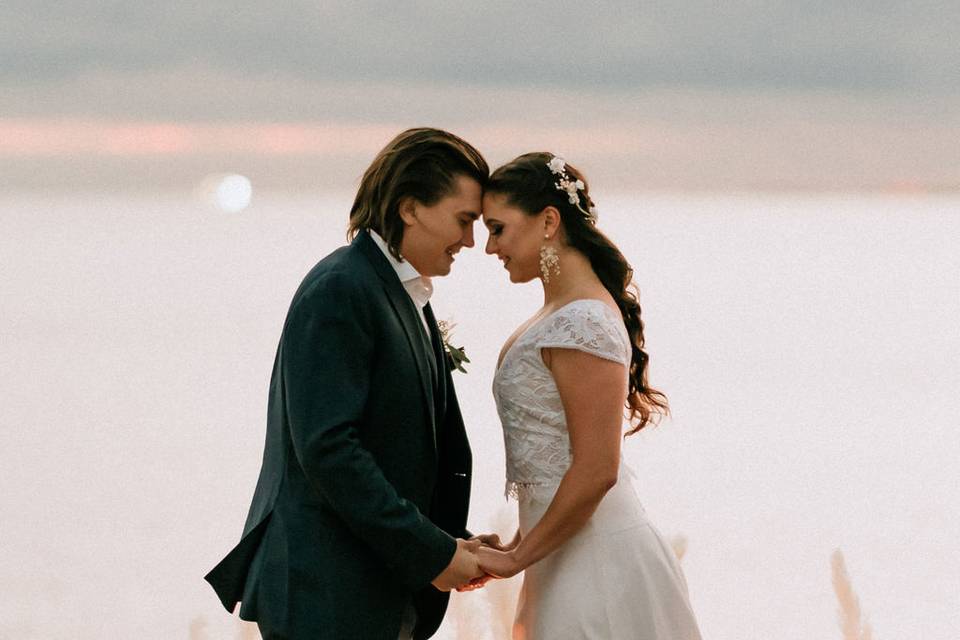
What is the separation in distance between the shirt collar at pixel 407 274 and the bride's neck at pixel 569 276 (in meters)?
Result: 0.29

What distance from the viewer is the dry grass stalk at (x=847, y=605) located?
348 centimetres

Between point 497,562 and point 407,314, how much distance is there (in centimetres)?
54

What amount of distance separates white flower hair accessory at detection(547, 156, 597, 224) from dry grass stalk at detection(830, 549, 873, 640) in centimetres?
144

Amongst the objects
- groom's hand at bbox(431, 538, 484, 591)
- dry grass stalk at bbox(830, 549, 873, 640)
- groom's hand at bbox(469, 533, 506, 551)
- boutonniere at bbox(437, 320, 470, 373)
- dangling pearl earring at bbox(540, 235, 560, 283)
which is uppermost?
dangling pearl earring at bbox(540, 235, 560, 283)

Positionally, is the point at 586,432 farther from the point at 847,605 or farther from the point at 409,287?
the point at 847,605

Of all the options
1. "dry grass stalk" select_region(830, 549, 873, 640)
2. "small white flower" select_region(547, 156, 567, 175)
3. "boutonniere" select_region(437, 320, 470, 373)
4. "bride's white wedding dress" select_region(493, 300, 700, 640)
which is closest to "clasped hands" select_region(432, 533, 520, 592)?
"bride's white wedding dress" select_region(493, 300, 700, 640)

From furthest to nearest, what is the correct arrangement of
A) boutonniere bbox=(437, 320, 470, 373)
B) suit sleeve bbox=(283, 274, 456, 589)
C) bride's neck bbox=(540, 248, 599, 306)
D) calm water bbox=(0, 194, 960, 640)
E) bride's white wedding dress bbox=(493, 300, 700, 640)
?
calm water bbox=(0, 194, 960, 640), boutonniere bbox=(437, 320, 470, 373), bride's neck bbox=(540, 248, 599, 306), bride's white wedding dress bbox=(493, 300, 700, 640), suit sleeve bbox=(283, 274, 456, 589)

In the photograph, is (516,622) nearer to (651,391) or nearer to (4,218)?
(651,391)

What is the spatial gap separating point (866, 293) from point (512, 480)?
5.95 m

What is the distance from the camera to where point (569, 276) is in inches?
103

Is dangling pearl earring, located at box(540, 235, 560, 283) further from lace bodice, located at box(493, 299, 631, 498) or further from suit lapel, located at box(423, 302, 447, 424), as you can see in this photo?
suit lapel, located at box(423, 302, 447, 424)

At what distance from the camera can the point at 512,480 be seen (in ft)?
8.63

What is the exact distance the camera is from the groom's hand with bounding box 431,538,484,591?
2.41 metres

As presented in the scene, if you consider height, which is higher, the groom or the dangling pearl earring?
the dangling pearl earring
